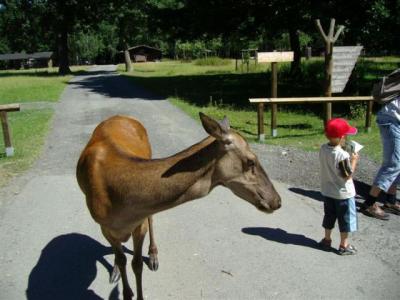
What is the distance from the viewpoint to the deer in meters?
3.10

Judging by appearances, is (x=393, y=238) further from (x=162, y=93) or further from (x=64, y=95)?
(x=64, y=95)

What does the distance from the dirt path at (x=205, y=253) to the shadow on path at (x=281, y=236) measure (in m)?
0.01

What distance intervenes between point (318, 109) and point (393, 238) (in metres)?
11.5

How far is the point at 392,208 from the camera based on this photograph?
6355mm

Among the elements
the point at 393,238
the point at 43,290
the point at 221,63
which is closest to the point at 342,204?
the point at 393,238

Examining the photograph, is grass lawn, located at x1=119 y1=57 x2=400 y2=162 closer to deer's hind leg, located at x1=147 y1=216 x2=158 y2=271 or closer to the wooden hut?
deer's hind leg, located at x1=147 y1=216 x2=158 y2=271

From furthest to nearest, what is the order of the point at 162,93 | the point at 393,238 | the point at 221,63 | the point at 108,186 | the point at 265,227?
1. the point at 221,63
2. the point at 162,93
3. the point at 265,227
4. the point at 393,238
5. the point at 108,186

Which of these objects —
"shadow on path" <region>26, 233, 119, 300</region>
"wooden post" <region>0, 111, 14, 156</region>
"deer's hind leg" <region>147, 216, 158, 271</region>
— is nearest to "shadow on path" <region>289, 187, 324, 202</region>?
"deer's hind leg" <region>147, 216, 158, 271</region>

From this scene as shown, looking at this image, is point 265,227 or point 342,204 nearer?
point 342,204

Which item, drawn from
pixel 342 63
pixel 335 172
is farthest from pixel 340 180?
pixel 342 63

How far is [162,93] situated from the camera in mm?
22594

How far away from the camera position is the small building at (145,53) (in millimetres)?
96688

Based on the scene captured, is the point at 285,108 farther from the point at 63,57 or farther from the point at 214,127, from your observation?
the point at 63,57

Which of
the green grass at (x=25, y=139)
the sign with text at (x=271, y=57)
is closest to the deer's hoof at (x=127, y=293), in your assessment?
the green grass at (x=25, y=139)
